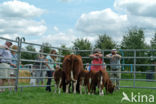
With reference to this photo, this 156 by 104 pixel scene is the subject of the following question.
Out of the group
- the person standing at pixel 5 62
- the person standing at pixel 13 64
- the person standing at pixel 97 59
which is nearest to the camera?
the person standing at pixel 5 62

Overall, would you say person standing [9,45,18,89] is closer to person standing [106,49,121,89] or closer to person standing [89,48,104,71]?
person standing [89,48,104,71]

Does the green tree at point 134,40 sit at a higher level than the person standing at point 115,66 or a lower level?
higher

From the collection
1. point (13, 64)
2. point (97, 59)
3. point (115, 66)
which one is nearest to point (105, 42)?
point (115, 66)

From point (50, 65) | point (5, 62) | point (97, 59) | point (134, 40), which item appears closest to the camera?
point (5, 62)

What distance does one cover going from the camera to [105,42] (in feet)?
156

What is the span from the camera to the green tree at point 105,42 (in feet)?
154

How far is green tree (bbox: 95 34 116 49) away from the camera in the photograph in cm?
4699

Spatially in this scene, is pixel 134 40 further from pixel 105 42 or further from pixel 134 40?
pixel 105 42

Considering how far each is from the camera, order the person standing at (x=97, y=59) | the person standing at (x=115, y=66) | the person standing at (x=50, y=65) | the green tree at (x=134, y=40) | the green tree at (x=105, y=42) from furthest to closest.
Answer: the green tree at (x=105, y=42) < the green tree at (x=134, y=40) < the person standing at (x=115, y=66) < the person standing at (x=97, y=59) < the person standing at (x=50, y=65)

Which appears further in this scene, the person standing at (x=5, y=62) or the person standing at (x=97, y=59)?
the person standing at (x=97, y=59)

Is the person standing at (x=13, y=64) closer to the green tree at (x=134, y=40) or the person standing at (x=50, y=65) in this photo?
the person standing at (x=50, y=65)

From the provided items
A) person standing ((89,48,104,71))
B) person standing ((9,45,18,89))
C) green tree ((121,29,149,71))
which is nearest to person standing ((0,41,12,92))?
person standing ((9,45,18,89))

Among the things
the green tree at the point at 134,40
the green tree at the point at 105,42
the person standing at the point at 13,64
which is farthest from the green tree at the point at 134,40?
the person standing at the point at 13,64

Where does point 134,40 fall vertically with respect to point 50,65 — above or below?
above
